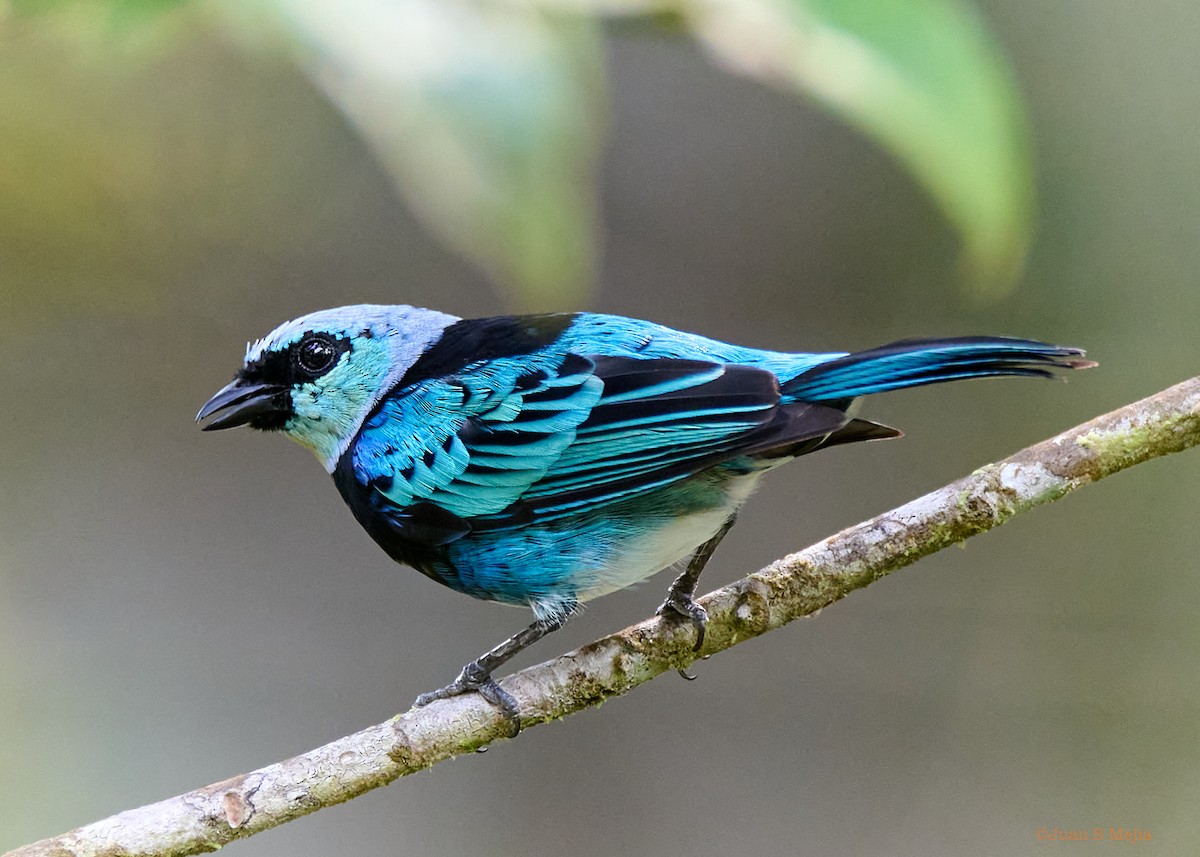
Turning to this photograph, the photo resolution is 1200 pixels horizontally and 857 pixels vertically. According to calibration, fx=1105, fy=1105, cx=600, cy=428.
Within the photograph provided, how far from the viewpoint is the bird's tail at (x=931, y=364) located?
6.42 feet

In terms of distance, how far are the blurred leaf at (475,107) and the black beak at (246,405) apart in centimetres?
134

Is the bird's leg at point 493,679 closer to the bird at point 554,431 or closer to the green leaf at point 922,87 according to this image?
the bird at point 554,431

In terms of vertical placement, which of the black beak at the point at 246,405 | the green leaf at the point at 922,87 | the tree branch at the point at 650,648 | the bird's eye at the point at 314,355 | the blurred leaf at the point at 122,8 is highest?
the bird's eye at the point at 314,355

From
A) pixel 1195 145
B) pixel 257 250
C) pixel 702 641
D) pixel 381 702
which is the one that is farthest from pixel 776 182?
pixel 702 641

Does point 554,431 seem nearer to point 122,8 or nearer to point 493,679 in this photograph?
point 493,679

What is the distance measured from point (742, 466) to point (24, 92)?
3320mm

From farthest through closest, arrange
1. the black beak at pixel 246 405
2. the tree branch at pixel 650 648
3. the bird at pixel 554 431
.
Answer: the black beak at pixel 246 405, the bird at pixel 554 431, the tree branch at pixel 650 648

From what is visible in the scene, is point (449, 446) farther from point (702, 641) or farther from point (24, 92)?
point (24, 92)

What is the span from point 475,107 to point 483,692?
127cm

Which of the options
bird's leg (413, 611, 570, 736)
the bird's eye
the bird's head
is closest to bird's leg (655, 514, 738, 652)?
bird's leg (413, 611, 570, 736)

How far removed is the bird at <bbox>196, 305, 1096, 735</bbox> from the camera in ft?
7.09

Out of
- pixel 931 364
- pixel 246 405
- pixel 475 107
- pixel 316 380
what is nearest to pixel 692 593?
pixel 931 364

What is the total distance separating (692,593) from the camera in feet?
7.84

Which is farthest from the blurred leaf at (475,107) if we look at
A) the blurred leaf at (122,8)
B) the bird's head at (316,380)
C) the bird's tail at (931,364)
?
the bird's head at (316,380)
